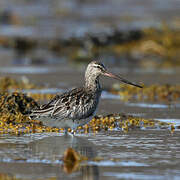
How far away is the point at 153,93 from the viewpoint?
697 inches

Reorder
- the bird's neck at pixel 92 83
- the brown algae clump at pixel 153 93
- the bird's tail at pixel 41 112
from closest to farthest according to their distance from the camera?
the bird's tail at pixel 41 112
the bird's neck at pixel 92 83
the brown algae clump at pixel 153 93

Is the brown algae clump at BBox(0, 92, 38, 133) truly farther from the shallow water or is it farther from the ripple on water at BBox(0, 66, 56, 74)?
the ripple on water at BBox(0, 66, 56, 74)

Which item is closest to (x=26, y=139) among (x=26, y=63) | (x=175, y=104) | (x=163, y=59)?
(x=175, y=104)

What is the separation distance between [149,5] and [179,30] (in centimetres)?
1586

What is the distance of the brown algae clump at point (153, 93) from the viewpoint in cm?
1731

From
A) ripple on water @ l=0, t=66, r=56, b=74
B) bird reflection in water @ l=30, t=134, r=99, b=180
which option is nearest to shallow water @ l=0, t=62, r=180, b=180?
bird reflection in water @ l=30, t=134, r=99, b=180

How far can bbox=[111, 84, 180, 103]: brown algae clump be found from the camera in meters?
17.3

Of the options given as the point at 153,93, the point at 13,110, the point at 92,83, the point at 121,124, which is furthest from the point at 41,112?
the point at 153,93

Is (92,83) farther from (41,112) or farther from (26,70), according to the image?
(26,70)

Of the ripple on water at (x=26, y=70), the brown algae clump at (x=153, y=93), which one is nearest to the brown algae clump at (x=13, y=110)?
the brown algae clump at (x=153, y=93)

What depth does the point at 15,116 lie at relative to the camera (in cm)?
1305

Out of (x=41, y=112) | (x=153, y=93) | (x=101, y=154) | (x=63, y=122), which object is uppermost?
(x=153, y=93)

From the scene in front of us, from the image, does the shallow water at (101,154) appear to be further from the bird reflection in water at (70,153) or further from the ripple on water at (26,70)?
the ripple on water at (26,70)

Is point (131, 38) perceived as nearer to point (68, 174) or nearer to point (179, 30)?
point (179, 30)
